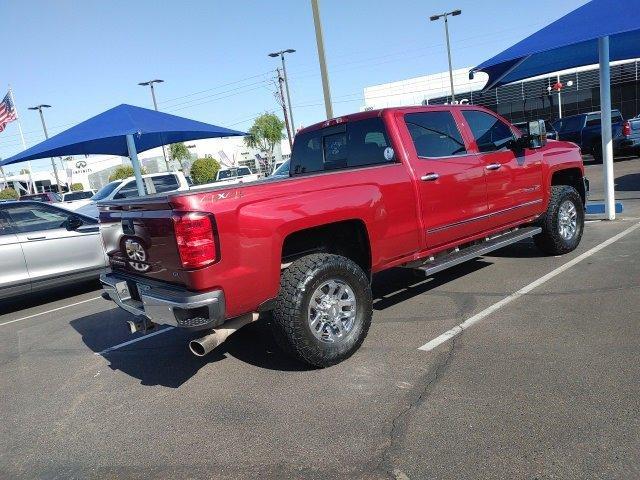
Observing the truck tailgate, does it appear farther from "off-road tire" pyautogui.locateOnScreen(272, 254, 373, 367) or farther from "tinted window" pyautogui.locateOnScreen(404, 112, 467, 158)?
"tinted window" pyautogui.locateOnScreen(404, 112, 467, 158)

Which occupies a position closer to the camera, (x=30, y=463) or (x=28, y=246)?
(x=30, y=463)

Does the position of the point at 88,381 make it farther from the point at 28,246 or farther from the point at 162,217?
the point at 28,246

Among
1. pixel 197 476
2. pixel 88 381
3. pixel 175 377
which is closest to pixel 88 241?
pixel 88 381

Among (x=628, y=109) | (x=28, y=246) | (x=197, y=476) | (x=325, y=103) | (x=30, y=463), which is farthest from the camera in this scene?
(x=628, y=109)

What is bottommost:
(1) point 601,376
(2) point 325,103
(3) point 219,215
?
(1) point 601,376

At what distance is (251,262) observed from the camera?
11.4 ft

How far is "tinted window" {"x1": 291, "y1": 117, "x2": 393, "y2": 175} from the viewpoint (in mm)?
4905

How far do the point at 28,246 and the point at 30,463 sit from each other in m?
4.57

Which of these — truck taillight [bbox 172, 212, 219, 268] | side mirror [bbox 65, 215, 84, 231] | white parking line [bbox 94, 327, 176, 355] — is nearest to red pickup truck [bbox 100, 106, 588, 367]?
truck taillight [bbox 172, 212, 219, 268]

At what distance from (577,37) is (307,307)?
230 inches

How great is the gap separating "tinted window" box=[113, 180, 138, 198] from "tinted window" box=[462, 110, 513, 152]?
10.2 m

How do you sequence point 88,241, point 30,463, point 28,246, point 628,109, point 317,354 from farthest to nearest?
point 628,109
point 88,241
point 28,246
point 317,354
point 30,463

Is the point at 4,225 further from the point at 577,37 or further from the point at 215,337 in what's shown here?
the point at 577,37

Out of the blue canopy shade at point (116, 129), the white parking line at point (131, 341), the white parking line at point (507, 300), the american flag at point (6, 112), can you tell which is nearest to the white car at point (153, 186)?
the blue canopy shade at point (116, 129)
